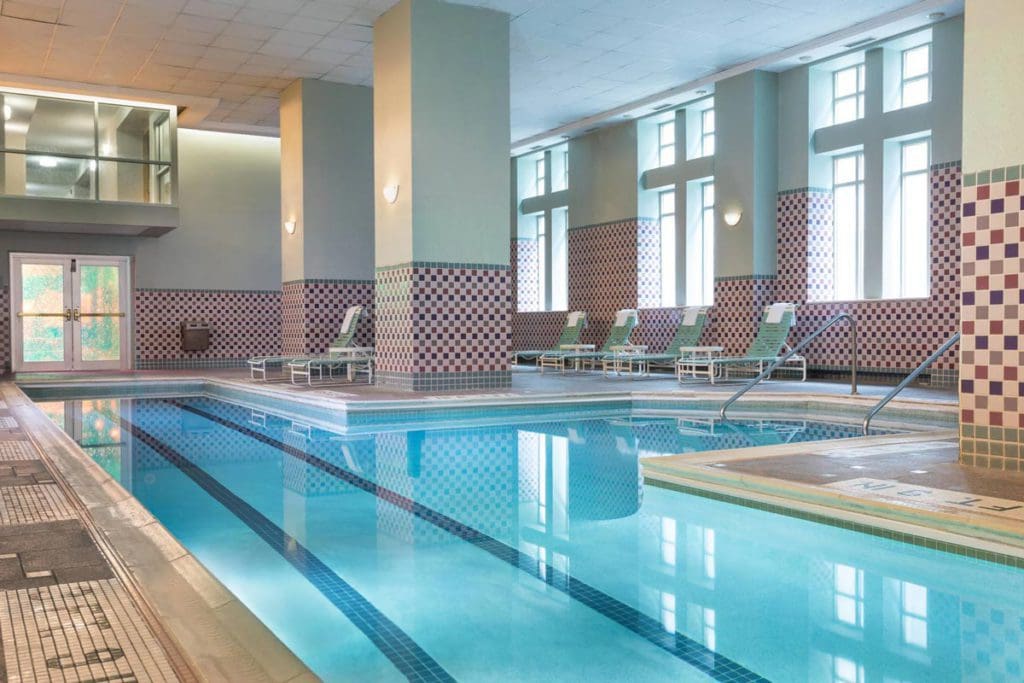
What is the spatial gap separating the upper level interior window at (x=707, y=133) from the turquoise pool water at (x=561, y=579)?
8095mm

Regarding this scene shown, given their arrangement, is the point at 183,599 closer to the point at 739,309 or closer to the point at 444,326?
the point at 444,326

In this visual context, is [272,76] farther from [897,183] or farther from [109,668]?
[109,668]

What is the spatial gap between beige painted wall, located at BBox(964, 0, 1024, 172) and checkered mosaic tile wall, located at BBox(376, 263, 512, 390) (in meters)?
5.36

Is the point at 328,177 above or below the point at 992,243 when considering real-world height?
above

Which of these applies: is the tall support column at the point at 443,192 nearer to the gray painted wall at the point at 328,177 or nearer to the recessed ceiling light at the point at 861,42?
the gray painted wall at the point at 328,177

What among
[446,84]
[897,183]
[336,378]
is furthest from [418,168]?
[897,183]

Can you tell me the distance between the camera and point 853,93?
10359mm

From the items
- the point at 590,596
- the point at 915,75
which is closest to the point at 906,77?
the point at 915,75

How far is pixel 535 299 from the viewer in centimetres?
1614

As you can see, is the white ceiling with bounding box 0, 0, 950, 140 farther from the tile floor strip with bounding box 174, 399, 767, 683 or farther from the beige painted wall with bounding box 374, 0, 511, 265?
the tile floor strip with bounding box 174, 399, 767, 683

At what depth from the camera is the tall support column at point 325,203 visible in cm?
1107

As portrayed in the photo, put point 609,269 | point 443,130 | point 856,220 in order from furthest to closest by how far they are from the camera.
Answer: point 609,269 < point 856,220 < point 443,130

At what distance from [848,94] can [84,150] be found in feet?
31.5

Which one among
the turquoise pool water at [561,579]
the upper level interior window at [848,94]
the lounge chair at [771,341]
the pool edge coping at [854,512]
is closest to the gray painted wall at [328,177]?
the lounge chair at [771,341]
